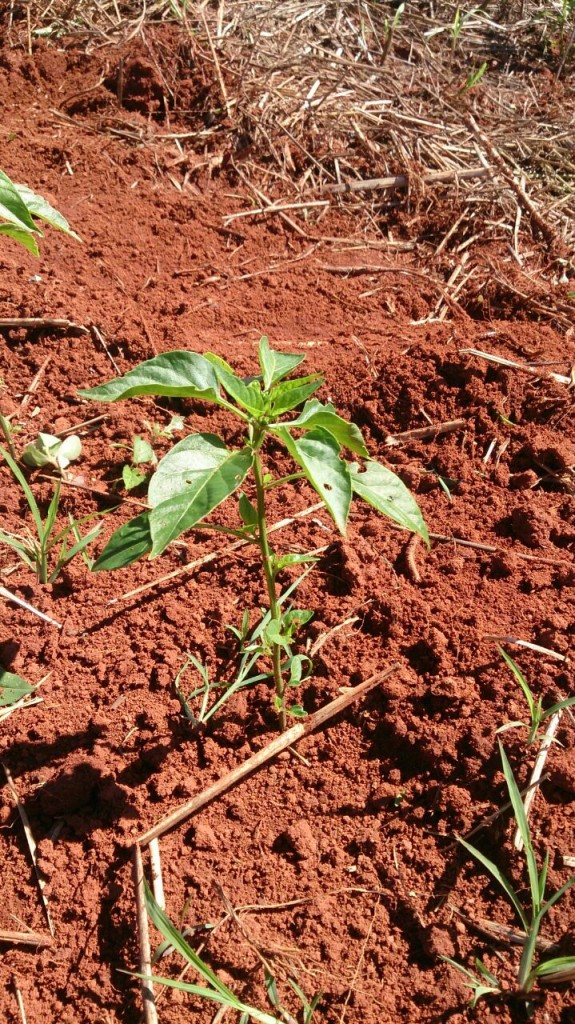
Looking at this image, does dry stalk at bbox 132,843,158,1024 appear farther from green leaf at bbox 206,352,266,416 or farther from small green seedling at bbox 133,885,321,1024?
green leaf at bbox 206,352,266,416

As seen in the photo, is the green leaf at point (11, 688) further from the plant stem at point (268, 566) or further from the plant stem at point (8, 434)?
the plant stem at point (8, 434)

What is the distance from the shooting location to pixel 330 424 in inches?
→ 60.2

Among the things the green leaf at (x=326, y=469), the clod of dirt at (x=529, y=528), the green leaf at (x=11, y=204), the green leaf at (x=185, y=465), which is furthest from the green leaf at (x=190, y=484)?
the clod of dirt at (x=529, y=528)

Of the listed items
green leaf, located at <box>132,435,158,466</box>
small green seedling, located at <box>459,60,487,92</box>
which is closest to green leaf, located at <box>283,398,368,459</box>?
green leaf, located at <box>132,435,158,466</box>

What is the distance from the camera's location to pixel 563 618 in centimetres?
204

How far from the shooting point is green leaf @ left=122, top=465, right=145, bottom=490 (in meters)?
2.46

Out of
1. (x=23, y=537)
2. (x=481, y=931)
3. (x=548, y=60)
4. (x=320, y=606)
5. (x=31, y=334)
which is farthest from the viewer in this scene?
(x=548, y=60)

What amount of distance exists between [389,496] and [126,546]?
536mm

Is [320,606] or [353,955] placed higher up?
[320,606]

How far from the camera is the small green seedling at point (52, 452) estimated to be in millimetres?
2471

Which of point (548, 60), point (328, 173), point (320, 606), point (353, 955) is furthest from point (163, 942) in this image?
point (548, 60)

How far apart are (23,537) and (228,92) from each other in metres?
2.94

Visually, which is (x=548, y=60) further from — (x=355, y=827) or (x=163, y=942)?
(x=163, y=942)

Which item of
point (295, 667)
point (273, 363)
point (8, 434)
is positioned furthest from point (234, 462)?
point (8, 434)
